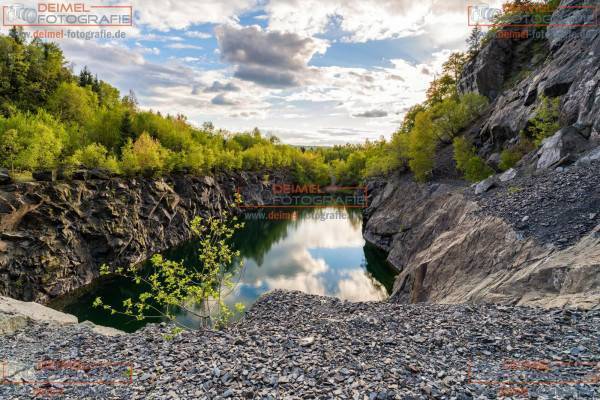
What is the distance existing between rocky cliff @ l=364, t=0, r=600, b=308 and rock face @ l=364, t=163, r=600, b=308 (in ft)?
0.16

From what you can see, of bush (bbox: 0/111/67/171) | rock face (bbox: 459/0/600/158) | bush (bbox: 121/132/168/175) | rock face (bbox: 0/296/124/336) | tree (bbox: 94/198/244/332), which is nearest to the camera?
rock face (bbox: 0/296/124/336)

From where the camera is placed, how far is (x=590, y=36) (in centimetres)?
3064

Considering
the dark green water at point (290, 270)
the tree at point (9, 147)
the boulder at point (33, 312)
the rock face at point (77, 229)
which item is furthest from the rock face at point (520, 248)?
the tree at point (9, 147)

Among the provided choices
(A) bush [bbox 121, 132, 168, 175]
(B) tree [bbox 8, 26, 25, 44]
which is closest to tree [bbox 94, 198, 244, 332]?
(A) bush [bbox 121, 132, 168, 175]

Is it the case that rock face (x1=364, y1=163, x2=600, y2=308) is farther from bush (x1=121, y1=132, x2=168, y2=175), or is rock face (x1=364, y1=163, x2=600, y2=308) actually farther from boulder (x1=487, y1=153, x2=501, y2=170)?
bush (x1=121, y1=132, x2=168, y2=175)

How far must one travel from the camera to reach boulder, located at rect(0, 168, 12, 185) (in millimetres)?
30084

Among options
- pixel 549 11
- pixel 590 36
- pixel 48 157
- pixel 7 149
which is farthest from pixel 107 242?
pixel 549 11

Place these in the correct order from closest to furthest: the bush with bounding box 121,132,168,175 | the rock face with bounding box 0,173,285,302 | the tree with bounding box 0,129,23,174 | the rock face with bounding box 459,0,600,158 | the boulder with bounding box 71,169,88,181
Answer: the rock face with bounding box 459,0,600,158 → the rock face with bounding box 0,173,285,302 → the tree with bounding box 0,129,23,174 → the boulder with bounding box 71,169,88,181 → the bush with bounding box 121,132,168,175

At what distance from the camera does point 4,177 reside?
30.2 metres

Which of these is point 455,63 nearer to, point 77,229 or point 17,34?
point 77,229

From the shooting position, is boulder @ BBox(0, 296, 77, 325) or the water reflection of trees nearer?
boulder @ BBox(0, 296, 77, 325)

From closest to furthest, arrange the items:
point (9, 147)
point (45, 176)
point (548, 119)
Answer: point (548, 119), point (9, 147), point (45, 176)

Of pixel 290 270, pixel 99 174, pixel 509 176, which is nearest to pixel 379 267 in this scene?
pixel 290 270

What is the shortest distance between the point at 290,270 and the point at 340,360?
35.3 metres
